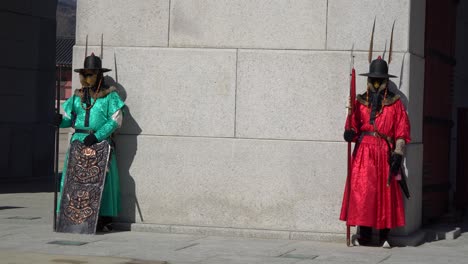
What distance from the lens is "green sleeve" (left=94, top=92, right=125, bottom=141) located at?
1167 centimetres

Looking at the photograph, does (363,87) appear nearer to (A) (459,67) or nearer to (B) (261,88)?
(B) (261,88)

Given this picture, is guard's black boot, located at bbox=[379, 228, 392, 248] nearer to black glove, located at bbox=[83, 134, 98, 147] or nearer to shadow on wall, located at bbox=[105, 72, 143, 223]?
shadow on wall, located at bbox=[105, 72, 143, 223]

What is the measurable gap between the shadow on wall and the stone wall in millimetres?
11

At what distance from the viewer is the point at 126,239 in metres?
11.2

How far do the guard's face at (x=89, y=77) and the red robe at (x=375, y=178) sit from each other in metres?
2.85

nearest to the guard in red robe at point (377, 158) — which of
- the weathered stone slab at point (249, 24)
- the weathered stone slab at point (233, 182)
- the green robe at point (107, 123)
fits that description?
the weathered stone slab at point (233, 182)

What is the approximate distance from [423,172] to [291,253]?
2.72 m

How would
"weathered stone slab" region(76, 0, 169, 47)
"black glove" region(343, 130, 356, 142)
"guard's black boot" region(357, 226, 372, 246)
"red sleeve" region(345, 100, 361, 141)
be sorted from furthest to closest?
"weathered stone slab" region(76, 0, 169, 47) → "guard's black boot" region(357, 226, 372, 246) → "red sleeve" region(345, 100, 361, 141) → "black glove" region(343, 130, 356, 142)

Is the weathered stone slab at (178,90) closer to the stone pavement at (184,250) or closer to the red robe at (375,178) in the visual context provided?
the stone pavement at (184,250)

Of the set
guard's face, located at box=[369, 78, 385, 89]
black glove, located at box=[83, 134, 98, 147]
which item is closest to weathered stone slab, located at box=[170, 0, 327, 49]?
guard's face, located at box=[369, 78, 385, 89]

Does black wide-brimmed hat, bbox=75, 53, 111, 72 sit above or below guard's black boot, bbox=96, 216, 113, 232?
above

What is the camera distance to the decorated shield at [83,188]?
11625 mm

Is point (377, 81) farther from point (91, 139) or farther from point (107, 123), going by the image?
point (91, 139)

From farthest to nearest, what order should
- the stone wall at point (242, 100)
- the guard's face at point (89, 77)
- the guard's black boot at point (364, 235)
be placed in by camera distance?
the guard's face at point (89, 77)
the stone wall at point (242, 100)
the guard's black boot at point (364, 235)
